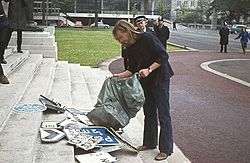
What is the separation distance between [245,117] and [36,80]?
415 cm

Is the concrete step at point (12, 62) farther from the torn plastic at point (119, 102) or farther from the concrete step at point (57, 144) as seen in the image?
the torn plastic at point (119, 102)

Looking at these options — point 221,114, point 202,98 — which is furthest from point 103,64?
point 221,114

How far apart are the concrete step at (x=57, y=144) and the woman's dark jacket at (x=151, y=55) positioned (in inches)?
51.3

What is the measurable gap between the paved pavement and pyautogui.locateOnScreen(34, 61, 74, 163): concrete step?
1.87m

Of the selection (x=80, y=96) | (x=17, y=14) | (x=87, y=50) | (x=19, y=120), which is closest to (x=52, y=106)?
(x=19, y=120)

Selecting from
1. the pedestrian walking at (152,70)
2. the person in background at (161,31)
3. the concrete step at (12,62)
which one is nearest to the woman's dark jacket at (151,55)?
the pedestrian walking at (152,70)

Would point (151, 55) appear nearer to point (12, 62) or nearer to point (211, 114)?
point (211, 114)

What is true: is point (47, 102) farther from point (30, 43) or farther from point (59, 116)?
point (30, 43)

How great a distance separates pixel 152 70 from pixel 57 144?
1.39 metres

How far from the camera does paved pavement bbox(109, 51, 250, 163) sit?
586 cm

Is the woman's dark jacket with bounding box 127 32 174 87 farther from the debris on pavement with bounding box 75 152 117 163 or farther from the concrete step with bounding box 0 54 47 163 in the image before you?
the concrete step with bounding box 0 54 47 163

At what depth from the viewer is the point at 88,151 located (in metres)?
4.68

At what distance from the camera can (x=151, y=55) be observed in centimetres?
493

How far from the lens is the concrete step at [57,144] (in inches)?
165
